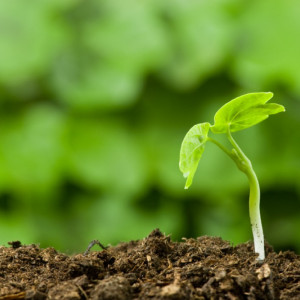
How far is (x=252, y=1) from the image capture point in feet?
7.35

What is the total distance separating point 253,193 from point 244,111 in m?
0.11

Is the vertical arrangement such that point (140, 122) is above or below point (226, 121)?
above

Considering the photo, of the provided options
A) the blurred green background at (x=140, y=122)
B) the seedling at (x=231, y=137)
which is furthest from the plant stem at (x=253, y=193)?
the blurred green background at (x=140, y=122)

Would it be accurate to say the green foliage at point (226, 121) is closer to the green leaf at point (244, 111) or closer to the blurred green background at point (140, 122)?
the green leaf at point (244, 111)

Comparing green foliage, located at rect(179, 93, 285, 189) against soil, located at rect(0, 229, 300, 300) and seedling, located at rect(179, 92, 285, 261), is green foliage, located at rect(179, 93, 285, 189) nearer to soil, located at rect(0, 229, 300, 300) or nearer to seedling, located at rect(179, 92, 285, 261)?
seedling, located at rect(179, 92, 285, 261)

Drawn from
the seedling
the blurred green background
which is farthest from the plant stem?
the blurred green background

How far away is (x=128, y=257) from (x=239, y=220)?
1.36 m

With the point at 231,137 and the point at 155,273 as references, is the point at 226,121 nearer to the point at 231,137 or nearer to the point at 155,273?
the point at 231,137

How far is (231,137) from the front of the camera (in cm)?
70

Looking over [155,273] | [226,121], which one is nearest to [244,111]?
[226,121]

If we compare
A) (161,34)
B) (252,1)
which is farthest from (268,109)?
(252,1)

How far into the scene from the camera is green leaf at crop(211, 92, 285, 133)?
2.24ft

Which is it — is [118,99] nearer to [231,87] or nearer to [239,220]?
[231,87]

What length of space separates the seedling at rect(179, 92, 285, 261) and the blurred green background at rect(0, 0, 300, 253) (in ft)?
4.22
